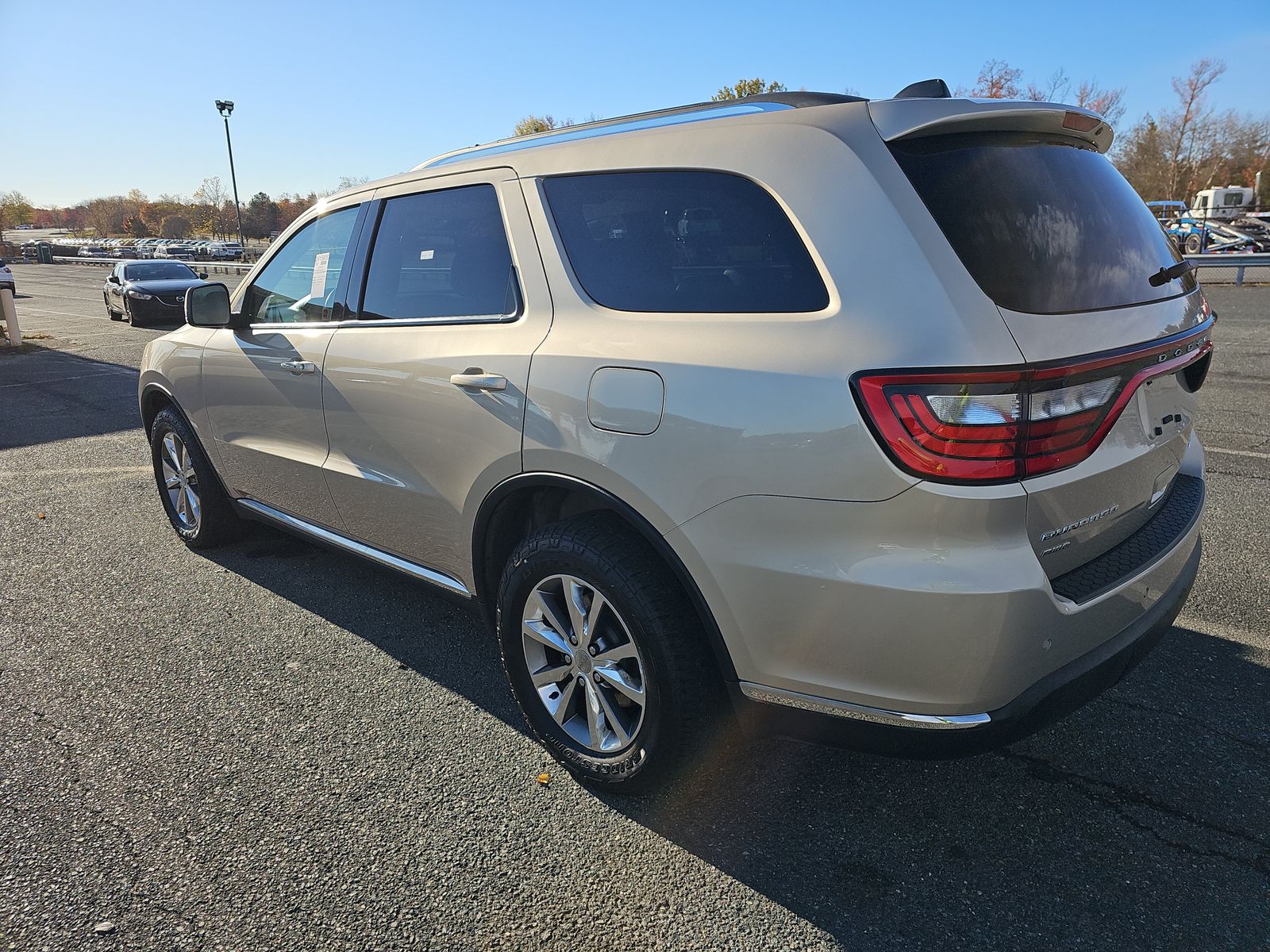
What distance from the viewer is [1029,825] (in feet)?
7.88

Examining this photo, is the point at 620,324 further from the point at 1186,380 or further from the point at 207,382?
the point at 207,382

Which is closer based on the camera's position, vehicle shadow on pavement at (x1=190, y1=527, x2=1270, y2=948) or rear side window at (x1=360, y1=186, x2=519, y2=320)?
vehicle shadow on pavement at (x1=190, y1=527, x2=1270, y2=948)

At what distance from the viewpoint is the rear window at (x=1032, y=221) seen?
1.94 m

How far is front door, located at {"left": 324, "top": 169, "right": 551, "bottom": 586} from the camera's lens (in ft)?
8.75

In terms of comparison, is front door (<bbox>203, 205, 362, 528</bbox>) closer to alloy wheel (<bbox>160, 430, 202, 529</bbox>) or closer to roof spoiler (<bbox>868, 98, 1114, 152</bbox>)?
alloy wheel (<bbox>160, 430, 202, 529</bbox>)

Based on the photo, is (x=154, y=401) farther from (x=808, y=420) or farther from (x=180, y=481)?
(x=808, y=420)

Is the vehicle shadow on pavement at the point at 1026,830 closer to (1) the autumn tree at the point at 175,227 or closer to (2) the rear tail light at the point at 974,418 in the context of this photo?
(2) the rear tail light at the point at 974,418

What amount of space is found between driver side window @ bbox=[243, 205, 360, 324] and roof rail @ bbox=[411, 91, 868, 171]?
0.60 meters

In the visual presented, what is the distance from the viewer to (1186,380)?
2410mm

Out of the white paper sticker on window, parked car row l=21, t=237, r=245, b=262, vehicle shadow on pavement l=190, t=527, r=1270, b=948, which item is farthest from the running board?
parked car row l=21, t=237, r=245, b=262

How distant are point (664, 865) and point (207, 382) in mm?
3202

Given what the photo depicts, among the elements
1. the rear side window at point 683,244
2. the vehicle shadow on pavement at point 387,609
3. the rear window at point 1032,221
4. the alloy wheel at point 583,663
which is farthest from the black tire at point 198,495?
the rear window at point 1032,221

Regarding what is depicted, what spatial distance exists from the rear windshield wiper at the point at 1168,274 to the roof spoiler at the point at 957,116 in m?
0.50

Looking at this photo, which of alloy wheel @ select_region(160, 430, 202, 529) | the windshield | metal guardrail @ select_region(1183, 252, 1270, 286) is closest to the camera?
alloy wheel @ select_region(160, 430, 202, 529)
